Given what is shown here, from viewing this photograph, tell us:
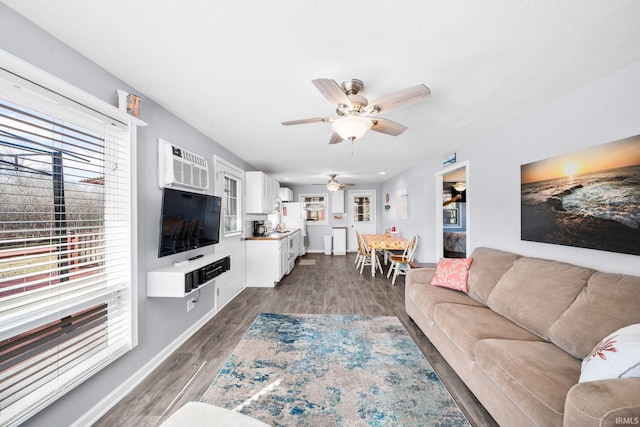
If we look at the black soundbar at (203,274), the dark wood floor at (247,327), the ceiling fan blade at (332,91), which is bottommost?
the dark wood floor at (247,327)

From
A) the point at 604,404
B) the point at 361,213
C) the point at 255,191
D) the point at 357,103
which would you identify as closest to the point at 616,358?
the point at 604,404

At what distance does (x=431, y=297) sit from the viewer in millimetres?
2389

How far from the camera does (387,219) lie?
7234mm

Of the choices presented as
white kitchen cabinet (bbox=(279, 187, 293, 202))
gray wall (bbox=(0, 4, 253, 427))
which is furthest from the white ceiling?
white kitchen cabinet (bbox=(279, 187, 293, 202))

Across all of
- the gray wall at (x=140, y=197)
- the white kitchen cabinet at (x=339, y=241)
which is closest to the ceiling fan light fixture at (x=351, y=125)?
the gray wall at (x=140, y=197)

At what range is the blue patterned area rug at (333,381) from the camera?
1559 millimetres

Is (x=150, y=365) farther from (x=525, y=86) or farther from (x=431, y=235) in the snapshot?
(x=431, y=235)

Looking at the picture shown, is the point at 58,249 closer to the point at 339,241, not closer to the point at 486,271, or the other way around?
the point at 486,271

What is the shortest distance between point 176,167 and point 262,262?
2541mm

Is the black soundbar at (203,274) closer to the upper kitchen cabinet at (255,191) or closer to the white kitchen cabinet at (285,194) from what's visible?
the upper kitchen cabinet at (255,191)

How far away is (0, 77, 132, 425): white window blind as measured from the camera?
117 cm

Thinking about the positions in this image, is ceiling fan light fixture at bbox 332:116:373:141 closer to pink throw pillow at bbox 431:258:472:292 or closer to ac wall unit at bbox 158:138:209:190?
ac wall unit at bbox 158:138:209:190

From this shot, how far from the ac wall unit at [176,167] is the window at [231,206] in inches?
39.6

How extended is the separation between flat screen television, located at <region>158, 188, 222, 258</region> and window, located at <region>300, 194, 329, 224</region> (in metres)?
5.26
